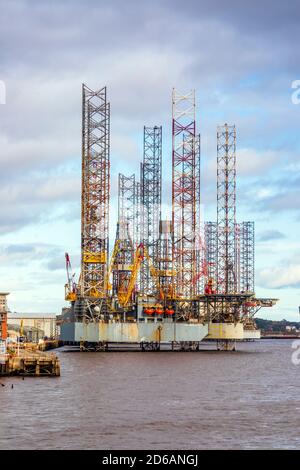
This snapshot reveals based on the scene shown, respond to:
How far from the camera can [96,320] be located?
413 ft

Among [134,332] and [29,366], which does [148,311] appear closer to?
[134,332]

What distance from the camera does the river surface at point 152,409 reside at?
152 ft

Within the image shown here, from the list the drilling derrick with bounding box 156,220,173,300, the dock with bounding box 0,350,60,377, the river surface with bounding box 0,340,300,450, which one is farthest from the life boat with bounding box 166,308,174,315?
the dock with bounding box 0,350,60,377

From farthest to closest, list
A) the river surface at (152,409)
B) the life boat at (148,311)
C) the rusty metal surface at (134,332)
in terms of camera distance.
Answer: the life boat at (148,311) → the rusty metal surface at (134,332) → the river surface at (152,409)

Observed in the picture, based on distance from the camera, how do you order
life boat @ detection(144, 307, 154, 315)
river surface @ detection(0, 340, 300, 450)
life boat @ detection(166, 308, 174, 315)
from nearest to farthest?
river surface @ detection(0, 340, 300, 450)
life boat @ detection(144, 307, 154, 315)
life boat @ detection(166, 308, 174, 315)

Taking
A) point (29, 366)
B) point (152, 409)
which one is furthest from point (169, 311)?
point (152, 409)

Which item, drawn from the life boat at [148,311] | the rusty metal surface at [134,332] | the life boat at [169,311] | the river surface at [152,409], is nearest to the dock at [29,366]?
the river surface at [152,409]

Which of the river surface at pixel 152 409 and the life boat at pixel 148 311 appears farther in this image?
the life boat at pixel 148 311

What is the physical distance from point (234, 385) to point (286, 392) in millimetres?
5785

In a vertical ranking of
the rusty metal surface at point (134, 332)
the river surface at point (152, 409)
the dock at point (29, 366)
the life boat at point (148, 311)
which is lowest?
the river surface at point (152, 409)

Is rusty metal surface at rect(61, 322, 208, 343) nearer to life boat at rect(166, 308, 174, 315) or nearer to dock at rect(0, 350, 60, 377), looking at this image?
life boat at rect(166, 308, 174, 315)

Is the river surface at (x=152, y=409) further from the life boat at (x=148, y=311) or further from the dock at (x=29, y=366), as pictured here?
the life boat at (x=148, y=311)

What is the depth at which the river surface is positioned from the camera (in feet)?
152
